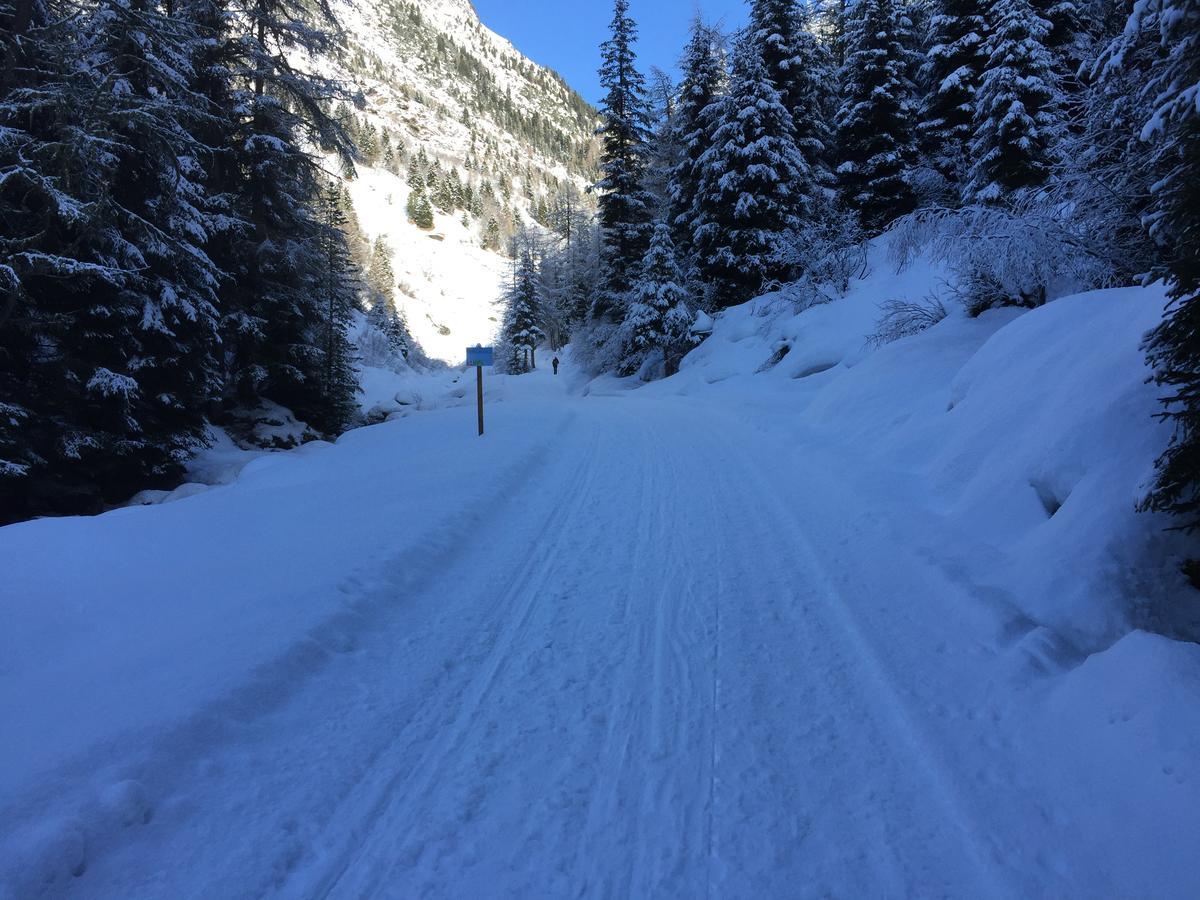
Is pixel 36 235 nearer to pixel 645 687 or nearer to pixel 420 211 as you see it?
pixel 645 687

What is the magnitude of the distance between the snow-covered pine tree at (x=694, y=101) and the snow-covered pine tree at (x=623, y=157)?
1792 millimetres

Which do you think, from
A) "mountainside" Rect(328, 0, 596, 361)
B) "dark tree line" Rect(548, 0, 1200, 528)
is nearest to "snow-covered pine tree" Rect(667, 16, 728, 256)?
"dark tree line" Rect(548, 0, 1200, 528)

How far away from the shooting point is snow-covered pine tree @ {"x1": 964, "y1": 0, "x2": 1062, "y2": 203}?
13.8 m

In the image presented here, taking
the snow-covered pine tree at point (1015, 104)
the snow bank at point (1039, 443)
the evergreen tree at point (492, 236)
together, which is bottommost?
the snow bank at point (1039, 443)

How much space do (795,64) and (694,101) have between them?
4384mm

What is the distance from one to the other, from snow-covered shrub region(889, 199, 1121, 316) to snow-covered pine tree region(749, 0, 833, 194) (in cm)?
1499

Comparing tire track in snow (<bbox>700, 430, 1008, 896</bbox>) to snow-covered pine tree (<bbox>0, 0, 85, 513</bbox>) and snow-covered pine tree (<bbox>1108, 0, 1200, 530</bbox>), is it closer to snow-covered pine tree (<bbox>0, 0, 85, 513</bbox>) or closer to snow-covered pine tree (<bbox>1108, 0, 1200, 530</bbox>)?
snow-covered pine tree (<bbox>1108, 0, 1200, 530</bbox>)

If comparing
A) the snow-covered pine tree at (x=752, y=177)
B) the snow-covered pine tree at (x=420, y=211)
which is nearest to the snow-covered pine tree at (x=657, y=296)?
the snow-covered pine tree at (x=752, y=177)

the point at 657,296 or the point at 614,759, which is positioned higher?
the point at 657,296

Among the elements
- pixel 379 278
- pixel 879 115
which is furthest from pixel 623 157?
pixel 379 278

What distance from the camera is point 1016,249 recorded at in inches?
287

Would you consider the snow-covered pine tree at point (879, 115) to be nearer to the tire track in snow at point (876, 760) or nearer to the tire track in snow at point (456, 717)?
the tire track in snow at point (876, 760)

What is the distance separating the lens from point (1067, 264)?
7.17 meters

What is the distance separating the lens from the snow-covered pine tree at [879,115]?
761 inches
